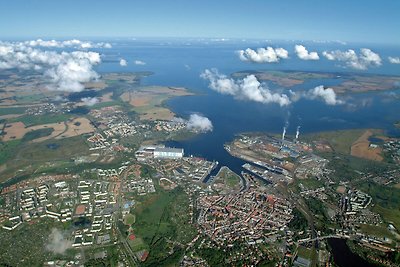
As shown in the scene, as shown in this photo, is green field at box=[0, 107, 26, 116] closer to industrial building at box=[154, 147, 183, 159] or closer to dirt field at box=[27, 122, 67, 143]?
dirt field at box=[27, 122, 67, 143]

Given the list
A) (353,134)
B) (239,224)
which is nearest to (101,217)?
(239,224)

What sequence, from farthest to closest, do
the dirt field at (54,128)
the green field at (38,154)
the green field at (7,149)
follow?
the dirt field at (54,128) → the green field at (7,149) → the green field at (38,154)

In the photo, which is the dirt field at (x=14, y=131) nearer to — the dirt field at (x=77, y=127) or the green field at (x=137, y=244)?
the dirt field at (x=77, y=127)

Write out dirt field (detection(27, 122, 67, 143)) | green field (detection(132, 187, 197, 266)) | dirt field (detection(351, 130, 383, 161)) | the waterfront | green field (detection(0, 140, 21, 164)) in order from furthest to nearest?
dirt field (detection(27, 122, 67, 143)) < dirt field (detection(351, 130, 383, 161)) < green field (detection(0, 140, 21, 164)) < green field (detection(132, 187, 197, 266)) < the waterfront

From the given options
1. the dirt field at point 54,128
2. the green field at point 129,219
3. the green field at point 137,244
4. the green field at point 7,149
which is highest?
the green field at point 137,244

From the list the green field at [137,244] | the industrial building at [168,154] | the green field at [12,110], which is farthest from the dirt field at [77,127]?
the green field at [137,244]

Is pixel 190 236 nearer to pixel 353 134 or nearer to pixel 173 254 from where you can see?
pixel 173 254

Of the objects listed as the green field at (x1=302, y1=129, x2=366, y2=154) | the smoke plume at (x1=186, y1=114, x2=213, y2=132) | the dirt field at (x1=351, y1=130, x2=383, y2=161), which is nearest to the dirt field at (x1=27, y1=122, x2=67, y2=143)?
the smoke plume at (x1=186, y1=114, x2=213, y2=132)
